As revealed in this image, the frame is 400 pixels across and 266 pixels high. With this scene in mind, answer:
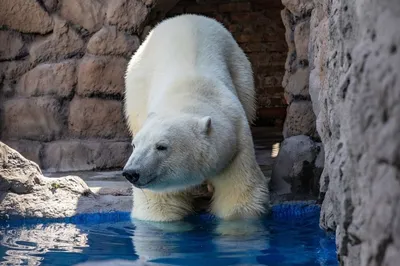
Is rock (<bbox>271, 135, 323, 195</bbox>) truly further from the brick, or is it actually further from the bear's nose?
the brick

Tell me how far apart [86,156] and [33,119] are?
0.62 meters

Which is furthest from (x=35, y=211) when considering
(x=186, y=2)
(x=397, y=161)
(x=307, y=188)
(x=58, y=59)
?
(x=186, y=2)

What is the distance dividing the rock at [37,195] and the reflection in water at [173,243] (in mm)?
113

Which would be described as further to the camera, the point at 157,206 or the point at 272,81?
the point at 272,81

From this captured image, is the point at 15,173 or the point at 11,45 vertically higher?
the point at 11,45

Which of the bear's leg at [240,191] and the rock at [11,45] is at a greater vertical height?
the rock at [11,45]

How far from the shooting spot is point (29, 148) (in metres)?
6.13

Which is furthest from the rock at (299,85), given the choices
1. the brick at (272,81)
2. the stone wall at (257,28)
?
the brick at (272,81)

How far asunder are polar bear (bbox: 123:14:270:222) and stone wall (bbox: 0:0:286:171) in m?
1.05

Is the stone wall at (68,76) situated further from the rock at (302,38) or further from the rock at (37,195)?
the rock at (37,195)

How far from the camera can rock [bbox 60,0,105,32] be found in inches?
243

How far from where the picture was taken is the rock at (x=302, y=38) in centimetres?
557

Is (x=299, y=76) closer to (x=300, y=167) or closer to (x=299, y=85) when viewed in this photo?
(x=299, y=85)

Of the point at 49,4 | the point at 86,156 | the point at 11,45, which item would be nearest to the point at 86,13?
the point at 49,4
